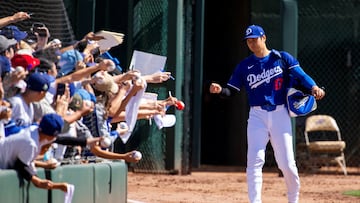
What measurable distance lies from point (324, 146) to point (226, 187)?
2829mm

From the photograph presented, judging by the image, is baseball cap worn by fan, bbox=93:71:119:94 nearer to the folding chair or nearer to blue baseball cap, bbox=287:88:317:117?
blue baseball cap, bbox=287:88:317:117

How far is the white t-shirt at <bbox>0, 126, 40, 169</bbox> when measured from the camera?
6.29 m

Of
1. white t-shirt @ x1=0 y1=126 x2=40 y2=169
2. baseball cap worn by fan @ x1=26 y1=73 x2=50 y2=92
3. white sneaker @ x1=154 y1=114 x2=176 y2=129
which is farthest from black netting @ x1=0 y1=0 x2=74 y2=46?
white t-shirt @ x1=0 y1=126 x2=40 y2=169

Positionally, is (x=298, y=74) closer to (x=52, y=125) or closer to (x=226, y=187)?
(x=52, y=125)

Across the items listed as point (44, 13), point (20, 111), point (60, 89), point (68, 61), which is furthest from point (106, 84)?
point (44, 13)

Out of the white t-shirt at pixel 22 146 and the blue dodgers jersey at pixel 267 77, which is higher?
the blue dodgers jersey at pixel 267 77

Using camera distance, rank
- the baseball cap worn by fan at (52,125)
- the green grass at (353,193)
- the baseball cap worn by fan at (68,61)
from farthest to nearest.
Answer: the green grass at (353,193), the baseball cap worn by fan at (68,61), the baseball cap worn by fan at (52,125)

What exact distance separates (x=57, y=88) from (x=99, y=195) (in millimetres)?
1372

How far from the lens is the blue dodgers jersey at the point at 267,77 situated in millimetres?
8766

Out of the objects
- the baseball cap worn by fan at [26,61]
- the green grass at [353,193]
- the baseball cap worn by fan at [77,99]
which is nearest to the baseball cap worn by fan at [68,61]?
the baseball cap worn by fan at [77,99]

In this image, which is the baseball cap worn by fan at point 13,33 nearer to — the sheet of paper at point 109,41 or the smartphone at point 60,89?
the sheet of paper at point 109,41

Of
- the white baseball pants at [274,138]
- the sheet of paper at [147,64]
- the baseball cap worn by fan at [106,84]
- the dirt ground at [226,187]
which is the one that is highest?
the sheet of paper at [147,64]

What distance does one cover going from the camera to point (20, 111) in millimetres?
6727

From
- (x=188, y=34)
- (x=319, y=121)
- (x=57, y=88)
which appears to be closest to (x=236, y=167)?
(x=319, y=121)
